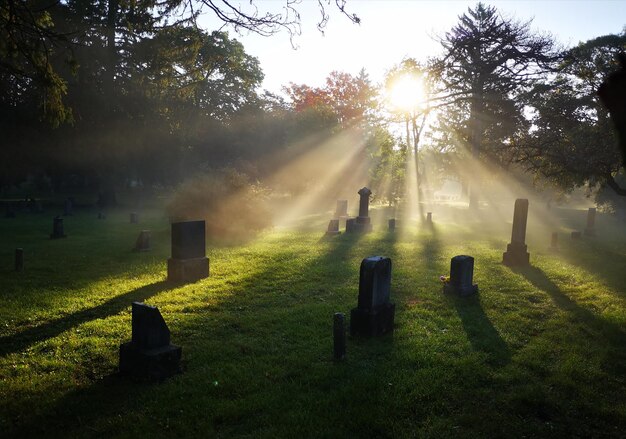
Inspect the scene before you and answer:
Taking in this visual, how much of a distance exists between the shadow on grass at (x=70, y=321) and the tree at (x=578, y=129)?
13082mm

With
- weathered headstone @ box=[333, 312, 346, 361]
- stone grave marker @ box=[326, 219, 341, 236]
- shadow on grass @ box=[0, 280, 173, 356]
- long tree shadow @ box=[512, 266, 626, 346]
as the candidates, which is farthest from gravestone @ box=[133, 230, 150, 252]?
long tree shadow @ box=[512, 266, 626, 346]

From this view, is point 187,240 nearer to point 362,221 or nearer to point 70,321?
point 70,321

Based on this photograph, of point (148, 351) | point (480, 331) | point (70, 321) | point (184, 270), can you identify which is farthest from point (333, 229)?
point (148, 351)

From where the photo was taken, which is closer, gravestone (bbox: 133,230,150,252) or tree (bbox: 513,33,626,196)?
tree (bbox: 513,33,626,196)

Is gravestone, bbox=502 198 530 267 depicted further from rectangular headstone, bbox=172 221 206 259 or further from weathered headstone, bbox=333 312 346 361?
rectangular headstone, bbox=172 221 206 259

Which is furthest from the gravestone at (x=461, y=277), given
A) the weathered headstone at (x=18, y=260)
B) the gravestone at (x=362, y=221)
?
the gravestone at (x=362, y=221)

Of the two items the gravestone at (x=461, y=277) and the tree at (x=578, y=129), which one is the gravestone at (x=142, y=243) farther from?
the tree at (x=578, y=129)

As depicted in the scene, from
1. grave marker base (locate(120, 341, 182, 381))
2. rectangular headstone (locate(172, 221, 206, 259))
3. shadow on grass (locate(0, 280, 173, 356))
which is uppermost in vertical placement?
rectangular headstone (locate(172, 221, 206, 259))

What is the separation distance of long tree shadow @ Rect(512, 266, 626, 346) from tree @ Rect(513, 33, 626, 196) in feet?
12.8

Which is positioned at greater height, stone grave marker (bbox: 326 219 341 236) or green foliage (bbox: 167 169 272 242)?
green foliage (bbox: 167 169 272 242)

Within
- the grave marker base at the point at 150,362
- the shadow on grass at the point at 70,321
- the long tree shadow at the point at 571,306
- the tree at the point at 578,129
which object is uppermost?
the tree at the point at 578,129

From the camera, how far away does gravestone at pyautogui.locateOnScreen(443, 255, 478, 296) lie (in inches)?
368

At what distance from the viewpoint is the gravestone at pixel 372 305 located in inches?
266

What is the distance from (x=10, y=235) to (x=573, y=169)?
71.7 ft
